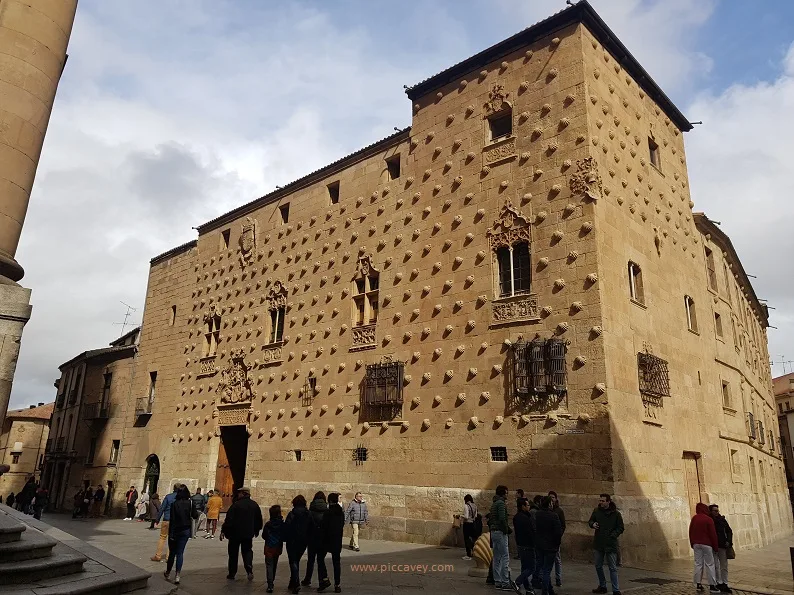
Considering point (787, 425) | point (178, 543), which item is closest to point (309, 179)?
point (178, 543)

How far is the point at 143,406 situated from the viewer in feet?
86.3

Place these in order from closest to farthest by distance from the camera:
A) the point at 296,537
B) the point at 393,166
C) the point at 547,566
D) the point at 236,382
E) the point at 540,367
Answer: the point at 547,566, the point at 296,537, the point at 540,367, the point at 393,166, the point at 236,382

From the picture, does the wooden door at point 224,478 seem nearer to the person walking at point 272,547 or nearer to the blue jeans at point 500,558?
the person walking at point 272,547

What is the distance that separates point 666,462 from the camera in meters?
14.4

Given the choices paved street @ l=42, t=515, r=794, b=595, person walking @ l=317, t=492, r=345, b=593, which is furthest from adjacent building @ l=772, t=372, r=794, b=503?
person walking @ l=317, t=492, r=345, b=593

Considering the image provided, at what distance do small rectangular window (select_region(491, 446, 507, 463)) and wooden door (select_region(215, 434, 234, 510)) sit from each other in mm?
11527

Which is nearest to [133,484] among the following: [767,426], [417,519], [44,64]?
[417,519]

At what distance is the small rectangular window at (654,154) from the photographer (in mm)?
17984

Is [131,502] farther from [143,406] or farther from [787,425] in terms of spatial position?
[787,425]

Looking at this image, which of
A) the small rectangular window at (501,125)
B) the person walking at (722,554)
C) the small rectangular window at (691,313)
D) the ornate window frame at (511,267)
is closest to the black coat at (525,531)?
the person walking at (722,554)

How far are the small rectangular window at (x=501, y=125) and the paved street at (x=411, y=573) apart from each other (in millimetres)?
10629

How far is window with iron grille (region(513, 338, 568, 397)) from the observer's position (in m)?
13.4

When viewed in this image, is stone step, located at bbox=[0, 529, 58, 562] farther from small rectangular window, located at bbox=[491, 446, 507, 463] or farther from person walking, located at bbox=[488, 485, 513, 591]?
small rectangular window, located at bbox=[491, 446, 507, 463]

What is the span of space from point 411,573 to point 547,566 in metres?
3.10
